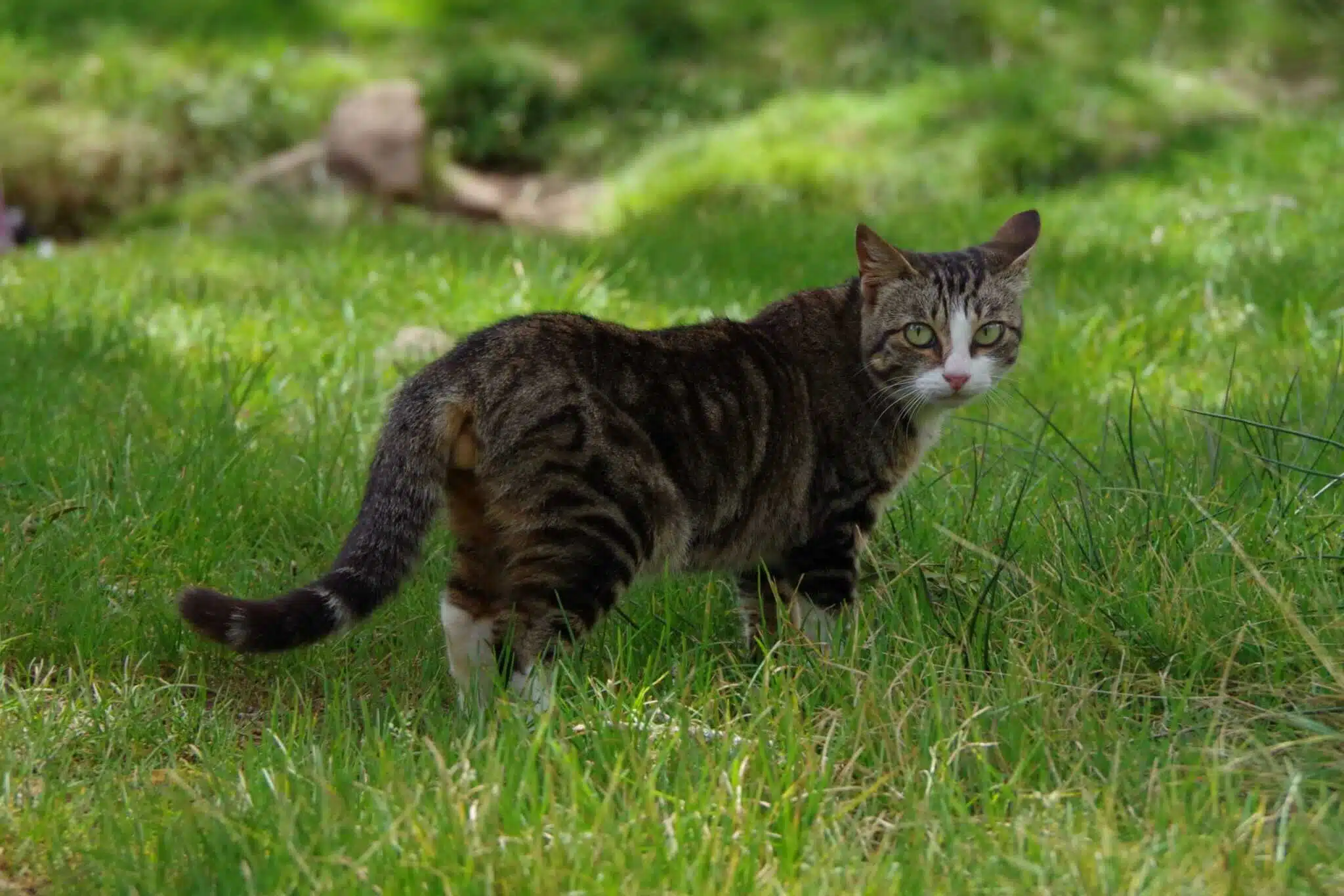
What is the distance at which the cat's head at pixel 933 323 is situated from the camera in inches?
146

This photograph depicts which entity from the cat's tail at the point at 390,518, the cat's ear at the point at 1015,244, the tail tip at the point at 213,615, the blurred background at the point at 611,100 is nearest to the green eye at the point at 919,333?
the cat's ear at the point at 1015,244

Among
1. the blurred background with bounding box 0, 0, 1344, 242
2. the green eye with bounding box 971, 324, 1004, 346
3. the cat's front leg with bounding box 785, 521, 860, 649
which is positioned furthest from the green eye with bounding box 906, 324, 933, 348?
the blurred background with bounding box 0, 0, 1344, 242

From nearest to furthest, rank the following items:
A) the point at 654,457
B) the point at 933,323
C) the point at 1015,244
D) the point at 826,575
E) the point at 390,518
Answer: the point at 390,518 → the point at 654,457 → the point at 826,575 → the point at 933,323 → the point at 1015,244

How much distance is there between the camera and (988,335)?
383 cm

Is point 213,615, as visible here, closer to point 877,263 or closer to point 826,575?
point 826,575

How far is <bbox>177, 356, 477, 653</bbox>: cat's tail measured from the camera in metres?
2.88

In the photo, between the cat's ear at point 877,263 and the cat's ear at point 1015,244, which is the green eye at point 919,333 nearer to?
the cat's ear at point 877,263

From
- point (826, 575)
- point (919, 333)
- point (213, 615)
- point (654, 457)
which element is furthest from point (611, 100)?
point (213, 615)

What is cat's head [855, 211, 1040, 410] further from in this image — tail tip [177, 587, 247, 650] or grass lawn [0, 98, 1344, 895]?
tail tip [177, 587, 247, 650]

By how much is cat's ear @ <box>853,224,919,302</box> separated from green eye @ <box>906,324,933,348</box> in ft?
0.44

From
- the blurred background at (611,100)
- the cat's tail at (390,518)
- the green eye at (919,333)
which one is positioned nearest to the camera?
the cat's tail at (390,518)

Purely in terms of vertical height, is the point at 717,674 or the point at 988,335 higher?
the point at 988,335

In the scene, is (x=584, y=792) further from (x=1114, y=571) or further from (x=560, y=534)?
(x=1114, y=571)

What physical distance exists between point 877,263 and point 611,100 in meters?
8.77
